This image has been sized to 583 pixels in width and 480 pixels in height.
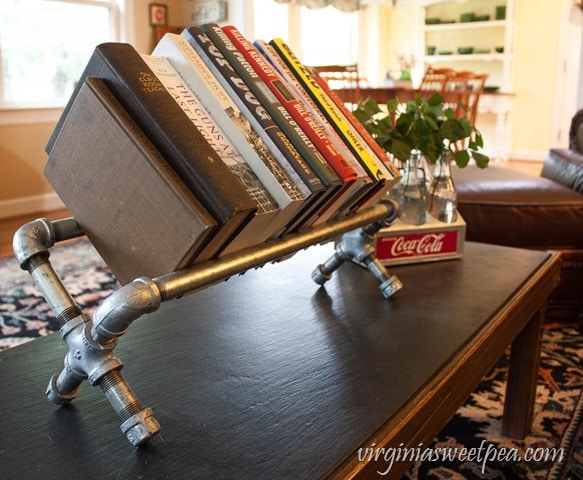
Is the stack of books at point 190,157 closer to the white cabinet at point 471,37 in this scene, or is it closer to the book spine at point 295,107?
the book spine at point 295,107

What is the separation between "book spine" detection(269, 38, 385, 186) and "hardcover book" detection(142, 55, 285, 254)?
0.54 ft

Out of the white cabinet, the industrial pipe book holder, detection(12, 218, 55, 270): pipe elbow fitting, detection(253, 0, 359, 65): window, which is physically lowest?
the white cabinet

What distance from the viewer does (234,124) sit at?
66cm

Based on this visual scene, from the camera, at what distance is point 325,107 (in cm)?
80

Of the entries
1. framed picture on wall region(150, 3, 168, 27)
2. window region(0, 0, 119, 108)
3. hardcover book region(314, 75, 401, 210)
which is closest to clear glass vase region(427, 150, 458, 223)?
hardcover book region(314, 75, 401, 210)

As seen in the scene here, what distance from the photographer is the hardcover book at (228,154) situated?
62 cm

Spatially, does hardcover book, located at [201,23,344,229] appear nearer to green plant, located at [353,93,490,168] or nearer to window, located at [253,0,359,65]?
green plant, located at [353,93,490,168]

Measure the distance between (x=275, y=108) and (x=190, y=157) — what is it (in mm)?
171

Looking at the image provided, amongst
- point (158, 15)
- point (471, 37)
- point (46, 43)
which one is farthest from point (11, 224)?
point (471, 37)

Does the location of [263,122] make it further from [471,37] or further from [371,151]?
[471,37]

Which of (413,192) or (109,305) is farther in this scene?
(413,192)

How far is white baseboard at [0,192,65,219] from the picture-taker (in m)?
3.64

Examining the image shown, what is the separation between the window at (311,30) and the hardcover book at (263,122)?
4.74m

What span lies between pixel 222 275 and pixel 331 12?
628 cm
